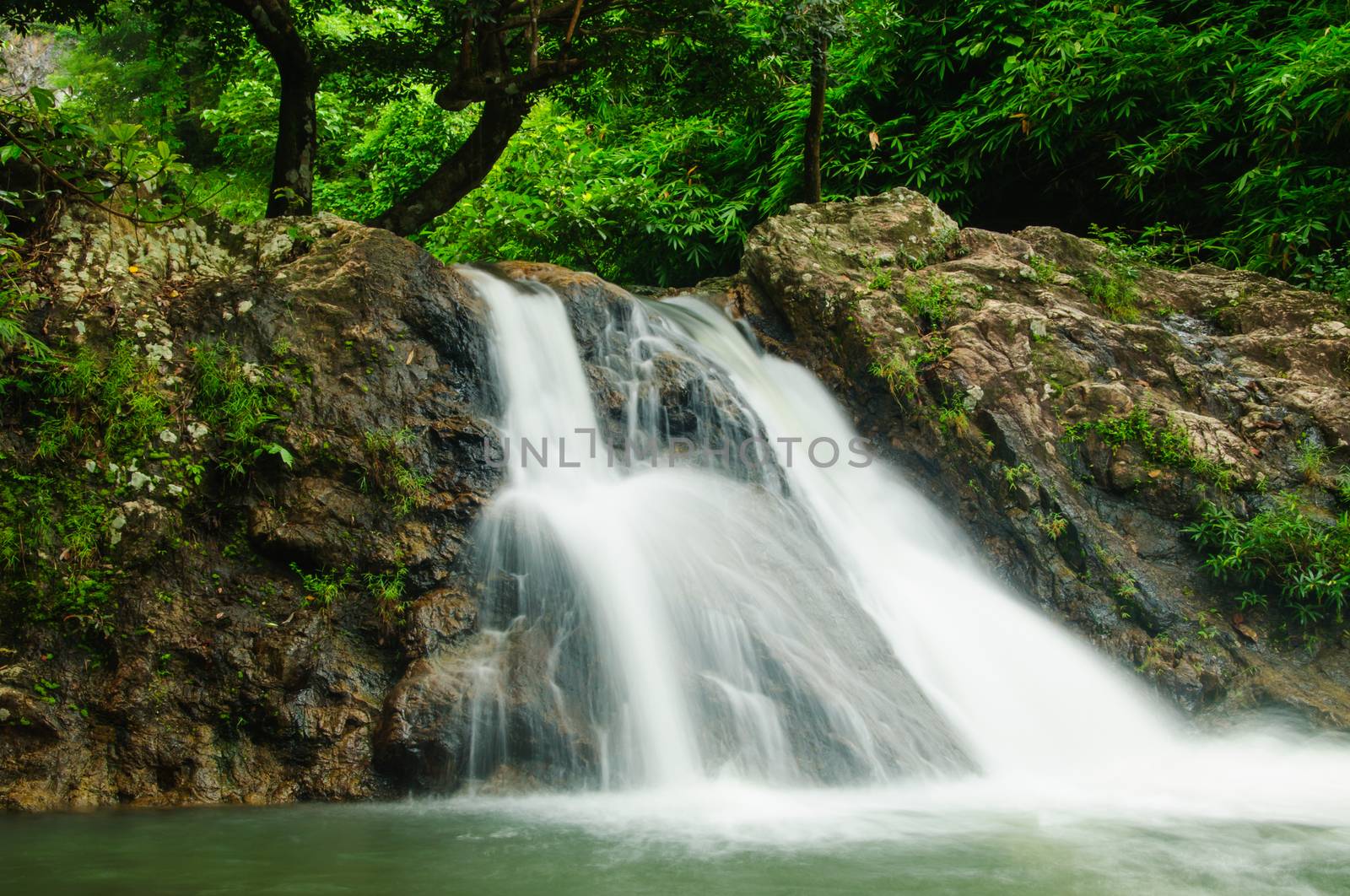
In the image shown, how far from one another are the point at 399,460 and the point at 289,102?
Result: 134 inches

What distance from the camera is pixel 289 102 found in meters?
7.02

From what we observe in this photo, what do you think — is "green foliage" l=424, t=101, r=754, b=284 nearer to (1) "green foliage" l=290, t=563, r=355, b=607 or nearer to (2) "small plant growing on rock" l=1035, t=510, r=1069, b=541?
(2) "small plant growing on rock" l=1035, t=510, r=1069, b=541

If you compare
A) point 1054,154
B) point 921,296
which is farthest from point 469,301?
point 1054,154

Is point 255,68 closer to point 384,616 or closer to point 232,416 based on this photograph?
point 232,416

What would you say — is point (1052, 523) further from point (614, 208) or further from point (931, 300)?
point (614, 208)

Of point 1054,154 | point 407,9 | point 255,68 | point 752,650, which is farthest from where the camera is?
point 255,68

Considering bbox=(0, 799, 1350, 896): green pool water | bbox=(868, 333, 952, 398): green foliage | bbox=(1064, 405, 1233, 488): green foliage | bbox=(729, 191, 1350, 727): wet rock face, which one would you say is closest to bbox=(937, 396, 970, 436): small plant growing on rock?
bbox=(729, 191, 1350, 727): wet rock face

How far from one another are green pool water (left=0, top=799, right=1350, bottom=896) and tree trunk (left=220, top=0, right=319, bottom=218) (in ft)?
14.8

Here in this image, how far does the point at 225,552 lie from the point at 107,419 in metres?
0.87

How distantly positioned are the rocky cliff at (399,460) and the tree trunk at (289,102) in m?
1.17

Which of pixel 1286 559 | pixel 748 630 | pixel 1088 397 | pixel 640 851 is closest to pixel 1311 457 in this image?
pixel 1286 559

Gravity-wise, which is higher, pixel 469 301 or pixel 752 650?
pixel 469 301

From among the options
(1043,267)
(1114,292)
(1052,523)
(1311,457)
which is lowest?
(1052,523)

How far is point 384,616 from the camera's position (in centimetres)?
471
